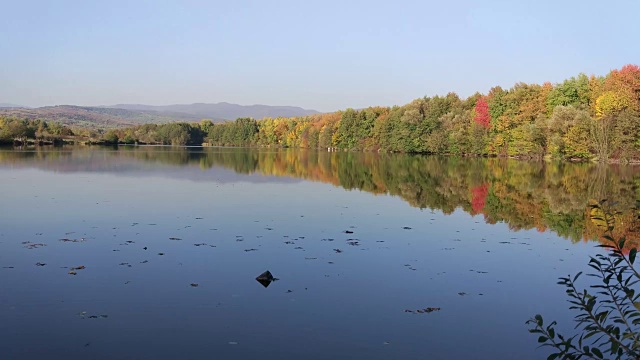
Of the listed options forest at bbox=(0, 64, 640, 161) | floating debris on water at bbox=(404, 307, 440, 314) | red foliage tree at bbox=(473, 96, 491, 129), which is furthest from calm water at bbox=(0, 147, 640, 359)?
red foliage tree at bbox=(473, 96, 491, 129)

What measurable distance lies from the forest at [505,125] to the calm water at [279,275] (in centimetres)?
4058

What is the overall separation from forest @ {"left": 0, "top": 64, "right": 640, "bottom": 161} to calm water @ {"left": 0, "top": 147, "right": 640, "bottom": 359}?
4058cm

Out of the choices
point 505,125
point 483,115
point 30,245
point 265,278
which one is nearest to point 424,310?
point 265,278

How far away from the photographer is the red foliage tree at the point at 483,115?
257 ft

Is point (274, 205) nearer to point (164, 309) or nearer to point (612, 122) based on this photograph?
point (164, 309)

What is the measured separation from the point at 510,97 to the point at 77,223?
222 ft

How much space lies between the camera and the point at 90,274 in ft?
36.0

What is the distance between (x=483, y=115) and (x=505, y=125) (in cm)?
551

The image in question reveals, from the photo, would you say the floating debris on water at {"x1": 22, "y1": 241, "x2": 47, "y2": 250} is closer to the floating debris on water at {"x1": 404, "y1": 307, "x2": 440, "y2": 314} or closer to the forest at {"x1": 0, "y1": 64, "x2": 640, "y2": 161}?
the floating debris on water at {"x1": 404, "y1": 307, "x2": 440, "y2": 314}

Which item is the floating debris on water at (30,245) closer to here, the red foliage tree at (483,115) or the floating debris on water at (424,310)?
the floating debris on water at (424,310)

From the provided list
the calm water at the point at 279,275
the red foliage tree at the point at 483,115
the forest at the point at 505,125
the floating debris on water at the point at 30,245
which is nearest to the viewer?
the calm water at the point at 279,275

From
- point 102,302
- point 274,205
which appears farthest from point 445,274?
point 274,205

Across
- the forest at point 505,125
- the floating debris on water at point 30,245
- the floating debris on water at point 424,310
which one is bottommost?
the floating debris on water at point 424,310

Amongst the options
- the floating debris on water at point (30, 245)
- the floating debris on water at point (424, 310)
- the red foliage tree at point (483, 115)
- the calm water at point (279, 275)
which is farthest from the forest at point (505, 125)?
the floating debris on water at point (30, 245)
